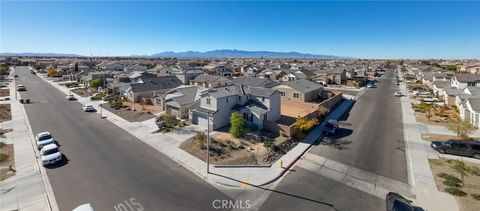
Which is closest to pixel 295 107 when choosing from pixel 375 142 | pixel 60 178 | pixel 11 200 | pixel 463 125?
pixel 375 142

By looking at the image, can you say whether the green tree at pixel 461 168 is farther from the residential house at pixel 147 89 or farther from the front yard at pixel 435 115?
the residential house at pixel 147 89

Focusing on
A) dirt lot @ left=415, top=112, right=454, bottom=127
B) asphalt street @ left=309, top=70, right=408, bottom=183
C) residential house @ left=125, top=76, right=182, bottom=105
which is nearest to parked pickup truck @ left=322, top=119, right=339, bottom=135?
asphalt street @ left=309, top=70, right=408, bottom=183

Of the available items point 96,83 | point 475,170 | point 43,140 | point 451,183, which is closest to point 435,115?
point 475,170

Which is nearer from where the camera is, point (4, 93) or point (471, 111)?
point (471, 111)

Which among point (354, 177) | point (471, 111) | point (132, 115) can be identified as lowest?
point (354, 177)

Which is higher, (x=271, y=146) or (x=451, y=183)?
(x=271, y=146)

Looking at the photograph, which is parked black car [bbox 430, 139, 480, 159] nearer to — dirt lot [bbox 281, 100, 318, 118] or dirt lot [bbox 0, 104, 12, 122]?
dirt lot [bbox 281, 100, 318, 118]

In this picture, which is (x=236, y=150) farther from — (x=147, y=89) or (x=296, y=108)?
(x=147, y=89)
